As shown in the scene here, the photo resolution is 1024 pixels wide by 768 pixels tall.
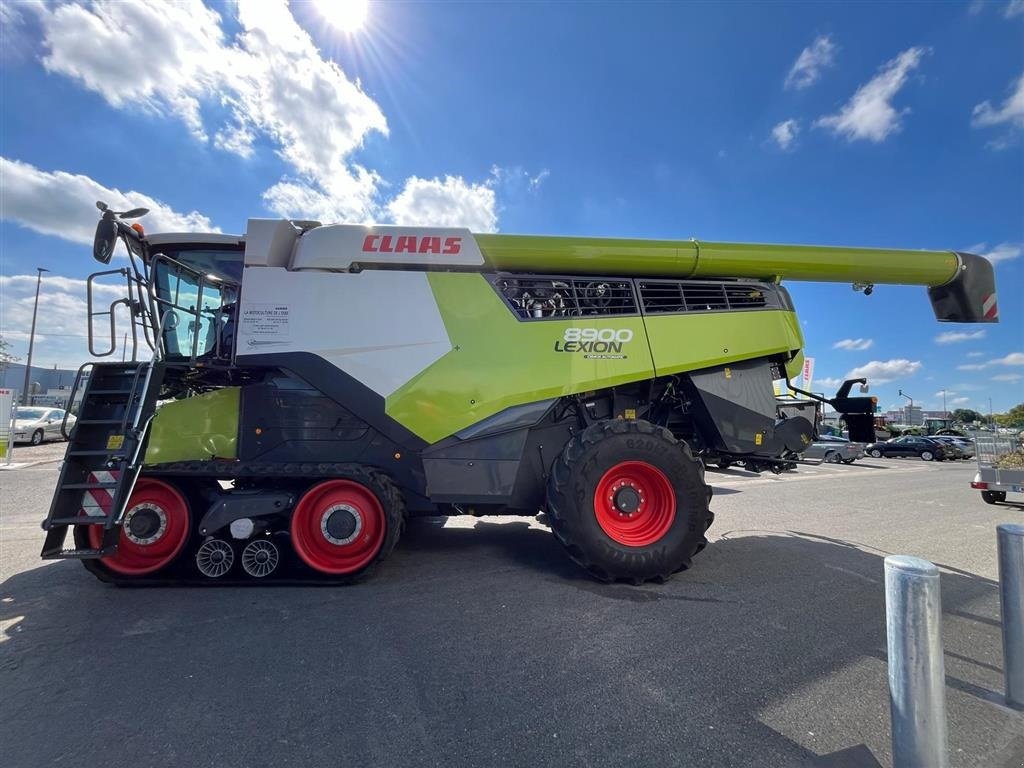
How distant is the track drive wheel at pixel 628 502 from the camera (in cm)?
438

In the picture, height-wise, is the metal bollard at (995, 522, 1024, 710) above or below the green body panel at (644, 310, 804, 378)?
below

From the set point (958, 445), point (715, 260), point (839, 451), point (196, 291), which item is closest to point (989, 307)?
point (715, 260)

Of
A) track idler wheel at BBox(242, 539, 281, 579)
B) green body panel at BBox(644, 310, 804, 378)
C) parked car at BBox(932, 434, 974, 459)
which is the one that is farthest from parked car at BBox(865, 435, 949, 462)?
track idler wheel at BBox(242, 539, 281, 579)

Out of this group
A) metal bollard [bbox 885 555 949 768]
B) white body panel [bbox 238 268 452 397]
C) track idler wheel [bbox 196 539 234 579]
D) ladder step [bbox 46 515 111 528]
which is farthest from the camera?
white body panel [bbox 238 268 452 397]

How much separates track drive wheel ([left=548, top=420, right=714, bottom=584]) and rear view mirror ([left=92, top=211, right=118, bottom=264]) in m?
4.52

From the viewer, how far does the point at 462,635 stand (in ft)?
11.1

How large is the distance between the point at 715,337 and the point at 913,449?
106 ft

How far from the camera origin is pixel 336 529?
4.45 metres

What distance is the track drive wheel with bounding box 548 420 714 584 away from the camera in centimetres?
438

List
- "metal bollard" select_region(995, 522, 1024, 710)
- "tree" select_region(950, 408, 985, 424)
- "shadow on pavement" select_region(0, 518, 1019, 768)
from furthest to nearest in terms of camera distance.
A: "tree" select_region(950, 408, 985, 424), "metal bollard" select_region(995, 522, 1024, 710), "shadow on pavement" select_region(0, 518, 1019, 768)

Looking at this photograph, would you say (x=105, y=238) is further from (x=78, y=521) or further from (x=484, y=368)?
(x=484, y=368)

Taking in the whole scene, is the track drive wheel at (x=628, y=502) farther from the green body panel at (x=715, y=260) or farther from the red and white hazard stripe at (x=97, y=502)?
the red and white hazard stripe at (x=97, y=502)

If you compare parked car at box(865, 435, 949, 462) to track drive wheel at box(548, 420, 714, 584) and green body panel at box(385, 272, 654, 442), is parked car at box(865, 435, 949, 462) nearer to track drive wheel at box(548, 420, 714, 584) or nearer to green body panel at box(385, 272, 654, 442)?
track drive wheel at box(548, 420, 714, 584)

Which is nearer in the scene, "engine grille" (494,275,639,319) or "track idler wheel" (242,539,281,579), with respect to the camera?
"track idler wheel" (242,539,281,579)
